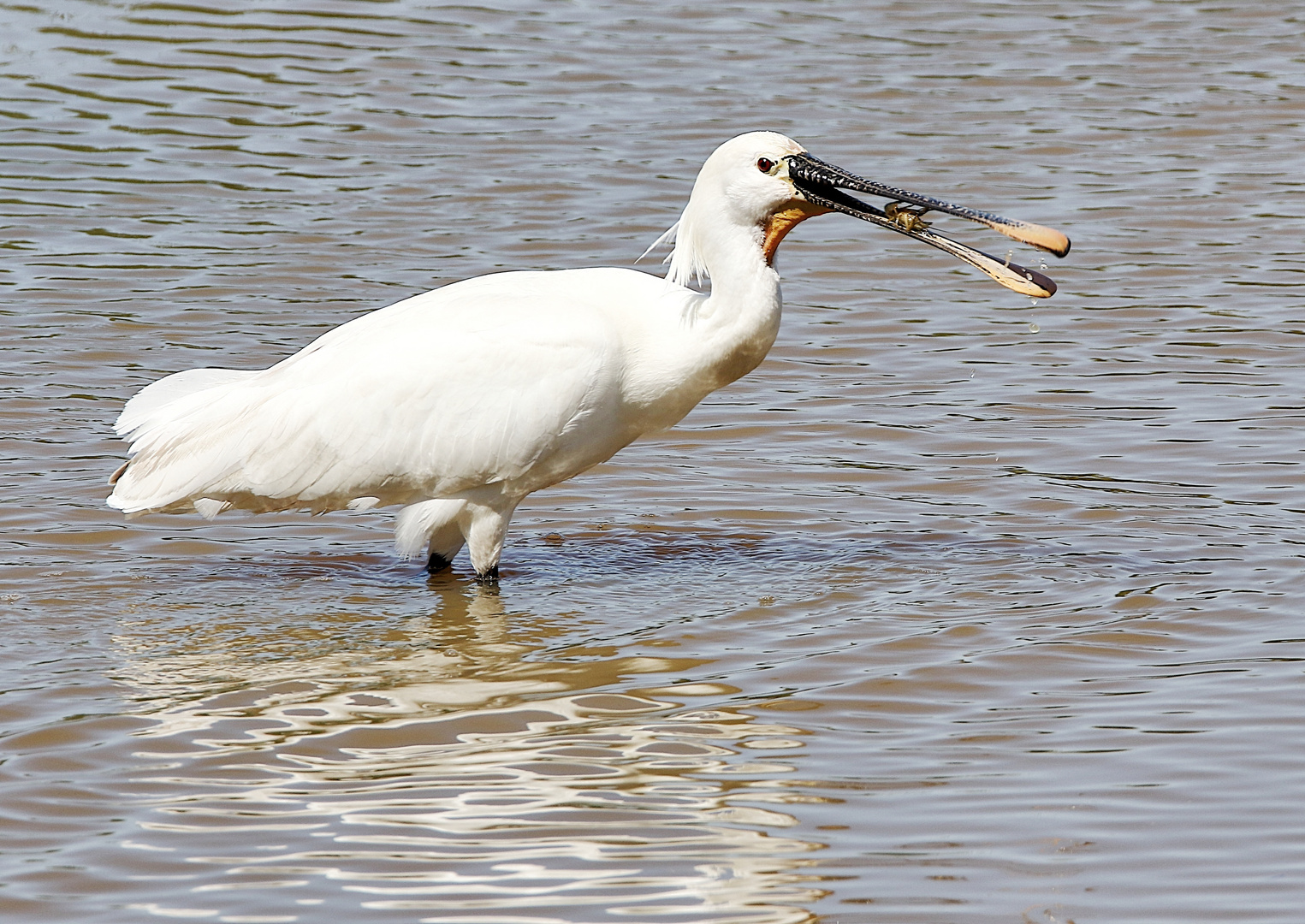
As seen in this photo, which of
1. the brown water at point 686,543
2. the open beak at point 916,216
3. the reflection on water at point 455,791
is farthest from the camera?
the open beak at point 916,216

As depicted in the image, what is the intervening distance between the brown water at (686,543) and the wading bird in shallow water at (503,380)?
19.2 inches

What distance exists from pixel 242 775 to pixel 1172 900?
300 cm

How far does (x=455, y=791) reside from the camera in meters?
6.59

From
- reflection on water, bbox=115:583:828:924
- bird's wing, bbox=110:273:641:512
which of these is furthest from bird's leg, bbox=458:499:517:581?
reflection on water, bbox=115:583:828:924

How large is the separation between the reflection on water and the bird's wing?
0.82 metres

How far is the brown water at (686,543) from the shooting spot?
6191mm

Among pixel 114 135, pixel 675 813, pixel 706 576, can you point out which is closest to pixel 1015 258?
pixel 706 576

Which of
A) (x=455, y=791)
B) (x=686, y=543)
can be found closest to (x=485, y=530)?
(x=686, y=543)

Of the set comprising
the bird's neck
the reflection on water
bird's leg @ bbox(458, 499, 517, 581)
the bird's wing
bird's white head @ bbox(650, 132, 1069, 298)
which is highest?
bird's white head @ bbox(650, 132, 1069, 298)

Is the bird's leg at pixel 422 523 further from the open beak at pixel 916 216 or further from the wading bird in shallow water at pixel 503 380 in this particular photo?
the open beak at pixel 916 216

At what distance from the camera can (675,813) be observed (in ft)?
21.3

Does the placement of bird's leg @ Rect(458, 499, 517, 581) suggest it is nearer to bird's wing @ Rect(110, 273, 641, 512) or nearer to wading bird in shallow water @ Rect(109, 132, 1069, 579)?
wading bird in shallow water @ Rect(109, 132, 1069, 579)

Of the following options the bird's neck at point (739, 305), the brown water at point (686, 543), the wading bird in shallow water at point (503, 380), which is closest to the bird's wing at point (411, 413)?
the wading bird in shallow water at point (503, 380)

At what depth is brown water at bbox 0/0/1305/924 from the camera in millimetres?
6191
